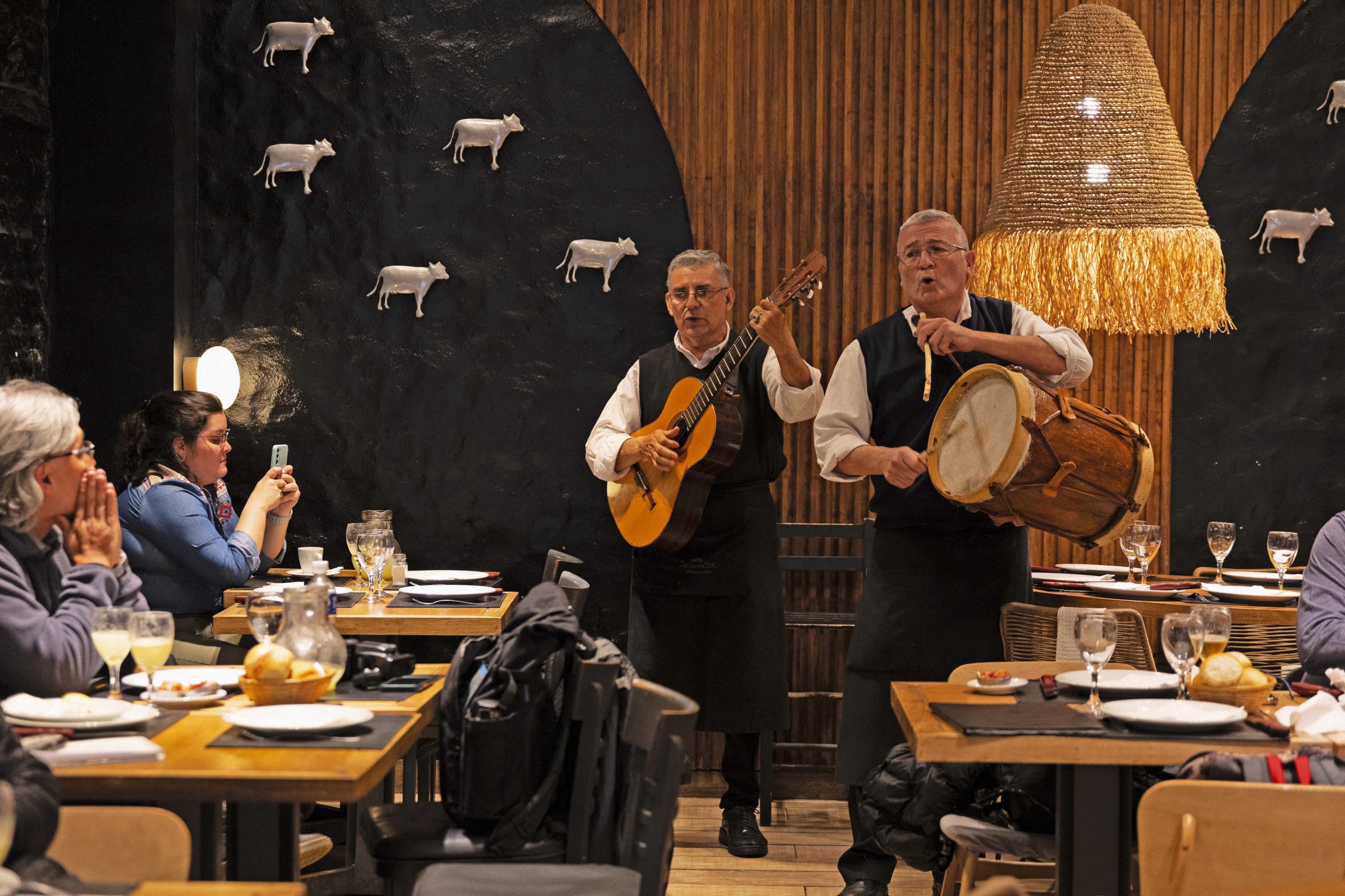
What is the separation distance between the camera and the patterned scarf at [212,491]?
4.09 metres

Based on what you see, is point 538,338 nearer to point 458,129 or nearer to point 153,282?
point 458,129

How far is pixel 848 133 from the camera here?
533cm

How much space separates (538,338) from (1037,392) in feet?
8.19

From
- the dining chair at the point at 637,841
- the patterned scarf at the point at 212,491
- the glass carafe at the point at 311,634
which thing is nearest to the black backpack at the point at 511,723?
the dining chair at the point at 637,841

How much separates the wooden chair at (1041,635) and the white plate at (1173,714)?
3.54 ft

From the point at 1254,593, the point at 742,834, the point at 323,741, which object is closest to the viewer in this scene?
the point at 323,741

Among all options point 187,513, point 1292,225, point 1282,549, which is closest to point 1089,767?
point 1282,549

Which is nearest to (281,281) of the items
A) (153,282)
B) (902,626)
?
(153,282)

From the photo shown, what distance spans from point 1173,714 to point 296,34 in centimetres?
437

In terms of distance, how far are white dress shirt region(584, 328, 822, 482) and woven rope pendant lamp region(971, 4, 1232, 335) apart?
919 mm

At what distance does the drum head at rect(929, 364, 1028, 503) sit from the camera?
333cm

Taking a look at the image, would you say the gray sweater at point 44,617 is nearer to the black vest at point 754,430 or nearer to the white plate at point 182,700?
the white plate at point 182,700

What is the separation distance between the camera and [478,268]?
5391 millimetres

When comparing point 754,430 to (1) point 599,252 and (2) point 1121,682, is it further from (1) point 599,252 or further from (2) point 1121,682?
(2) point 1121,682
